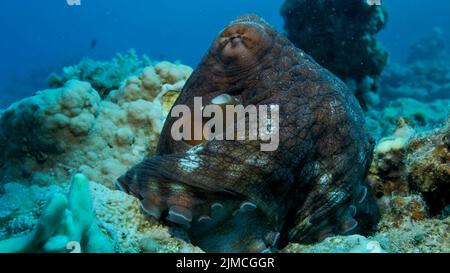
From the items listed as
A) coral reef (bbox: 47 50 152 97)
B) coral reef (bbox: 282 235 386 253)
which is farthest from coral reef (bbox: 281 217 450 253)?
coral reef (bbox: 47 50 152 97)

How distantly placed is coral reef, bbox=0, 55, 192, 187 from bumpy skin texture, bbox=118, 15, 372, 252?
1.16m

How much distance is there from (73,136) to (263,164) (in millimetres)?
2816

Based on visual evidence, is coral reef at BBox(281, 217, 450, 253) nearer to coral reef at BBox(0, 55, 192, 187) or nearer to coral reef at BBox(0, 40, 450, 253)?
coral reef at BBox(0, 40, 450, 253)

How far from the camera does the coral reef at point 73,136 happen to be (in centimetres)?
434

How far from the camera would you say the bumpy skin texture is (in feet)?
8.34

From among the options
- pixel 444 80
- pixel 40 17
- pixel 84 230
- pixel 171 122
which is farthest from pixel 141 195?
pixel 40 17

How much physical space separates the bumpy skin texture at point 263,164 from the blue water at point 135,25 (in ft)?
225

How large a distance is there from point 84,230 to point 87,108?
269 centimetres

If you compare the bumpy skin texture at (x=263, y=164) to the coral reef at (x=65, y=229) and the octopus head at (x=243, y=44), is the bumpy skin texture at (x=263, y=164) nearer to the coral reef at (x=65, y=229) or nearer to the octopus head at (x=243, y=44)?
the octopus head at (x=243, y=44)

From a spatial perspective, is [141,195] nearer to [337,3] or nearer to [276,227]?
[276,227]

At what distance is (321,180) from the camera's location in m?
2.95

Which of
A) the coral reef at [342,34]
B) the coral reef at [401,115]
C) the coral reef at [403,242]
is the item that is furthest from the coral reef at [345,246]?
the coral reef at [342,34]

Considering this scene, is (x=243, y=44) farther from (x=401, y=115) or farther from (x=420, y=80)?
(x=420, y=80)

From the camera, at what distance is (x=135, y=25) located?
142m
